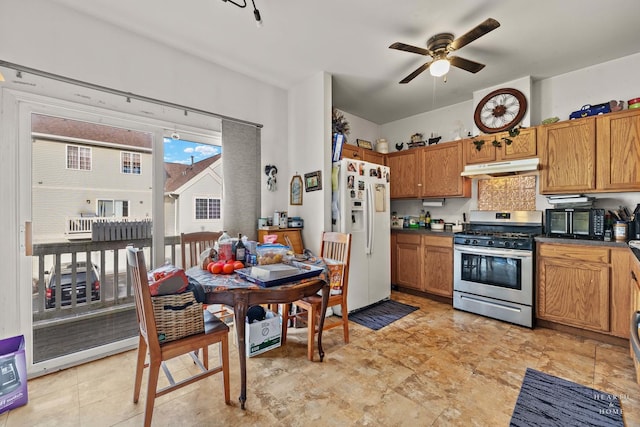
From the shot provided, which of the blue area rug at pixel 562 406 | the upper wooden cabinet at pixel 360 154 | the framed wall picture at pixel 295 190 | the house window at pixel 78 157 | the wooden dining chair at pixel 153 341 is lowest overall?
the blue area rug at pixel 562 406

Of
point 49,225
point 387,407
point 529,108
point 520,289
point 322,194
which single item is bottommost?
point 387,407

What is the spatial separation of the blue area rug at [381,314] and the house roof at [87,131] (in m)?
2.84

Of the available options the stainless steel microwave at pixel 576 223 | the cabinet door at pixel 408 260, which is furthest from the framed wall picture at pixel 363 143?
the stainless steel microwave at pixel 576 223

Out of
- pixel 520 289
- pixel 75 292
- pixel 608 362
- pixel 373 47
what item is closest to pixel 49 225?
pixel 75 292

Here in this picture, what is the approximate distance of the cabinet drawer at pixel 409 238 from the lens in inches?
151

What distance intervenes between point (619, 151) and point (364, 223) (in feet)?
8.33

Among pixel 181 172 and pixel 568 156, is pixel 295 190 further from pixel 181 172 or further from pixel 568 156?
pixel 568 156

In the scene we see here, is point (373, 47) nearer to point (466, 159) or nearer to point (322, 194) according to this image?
point (322, 194)

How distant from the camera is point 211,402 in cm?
175

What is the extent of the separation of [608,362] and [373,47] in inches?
133

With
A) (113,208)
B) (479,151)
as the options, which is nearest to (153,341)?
(113,208)

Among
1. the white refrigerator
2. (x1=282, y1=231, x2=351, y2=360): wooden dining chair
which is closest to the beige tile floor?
(x1=282, y1=231, x2=351, y2=360): wooden dining chair

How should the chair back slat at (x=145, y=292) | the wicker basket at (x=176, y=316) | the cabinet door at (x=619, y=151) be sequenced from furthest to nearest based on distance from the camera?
the cabinet door at (x=619, y=151), the wicker basket at (x=176, y=316), the chair back slat at (x=145, y=292)

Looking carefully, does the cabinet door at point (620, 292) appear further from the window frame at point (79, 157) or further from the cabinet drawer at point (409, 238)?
the window frame at point (79, 157)
